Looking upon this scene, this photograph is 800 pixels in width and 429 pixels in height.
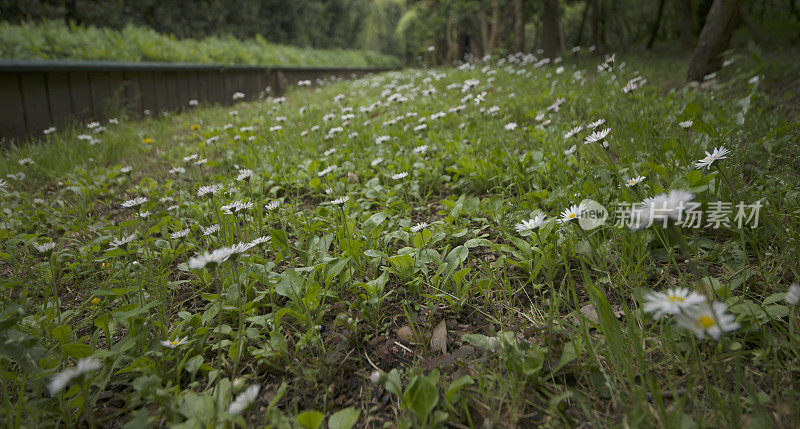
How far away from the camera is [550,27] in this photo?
812 cm

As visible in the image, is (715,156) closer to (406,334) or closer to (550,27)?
(406,334)

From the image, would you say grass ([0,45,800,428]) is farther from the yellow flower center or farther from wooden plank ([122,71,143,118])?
wooden plank ([122,71,143,118])

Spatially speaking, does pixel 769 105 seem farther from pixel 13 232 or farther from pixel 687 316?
pixel 13 232

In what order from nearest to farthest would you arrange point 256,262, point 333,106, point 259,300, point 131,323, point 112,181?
point 131,323, point 259,300, point 256,262, point 112,181, point 333,106

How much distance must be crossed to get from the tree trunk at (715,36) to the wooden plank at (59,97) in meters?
6.34

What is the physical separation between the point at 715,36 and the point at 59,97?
21.1 ft

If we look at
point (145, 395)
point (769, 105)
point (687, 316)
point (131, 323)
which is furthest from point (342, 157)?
point (769, 105)

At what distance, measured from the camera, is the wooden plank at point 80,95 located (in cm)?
434

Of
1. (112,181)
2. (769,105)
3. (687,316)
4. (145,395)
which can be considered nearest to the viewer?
(687,316)

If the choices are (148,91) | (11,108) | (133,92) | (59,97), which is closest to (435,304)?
(11,108)

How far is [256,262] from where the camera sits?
1.65 meters

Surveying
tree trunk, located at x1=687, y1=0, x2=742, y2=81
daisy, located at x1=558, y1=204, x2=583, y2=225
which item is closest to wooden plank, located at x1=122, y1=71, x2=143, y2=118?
daisy, located at x1=558, y1=204, x2=583, y2=225

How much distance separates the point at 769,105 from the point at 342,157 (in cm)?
282

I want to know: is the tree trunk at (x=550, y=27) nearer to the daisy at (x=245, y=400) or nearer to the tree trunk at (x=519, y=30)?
the tree trunk at (x=519, y=30)
